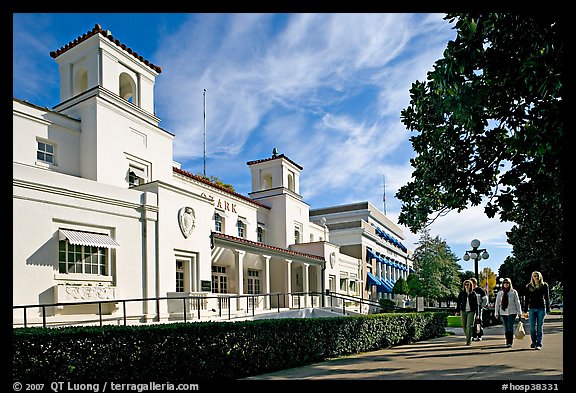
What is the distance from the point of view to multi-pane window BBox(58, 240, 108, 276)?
14953mm

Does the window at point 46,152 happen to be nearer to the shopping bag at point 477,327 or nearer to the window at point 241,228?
the window at point 241,228

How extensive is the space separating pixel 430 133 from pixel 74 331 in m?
7.25

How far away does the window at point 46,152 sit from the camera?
59.5 feet

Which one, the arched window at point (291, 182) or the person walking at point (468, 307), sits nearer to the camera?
the person walking at point (468, 307)

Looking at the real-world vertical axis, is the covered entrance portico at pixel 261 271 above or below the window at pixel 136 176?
below

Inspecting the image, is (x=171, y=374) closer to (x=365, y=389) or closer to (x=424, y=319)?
(x=365, y=389)

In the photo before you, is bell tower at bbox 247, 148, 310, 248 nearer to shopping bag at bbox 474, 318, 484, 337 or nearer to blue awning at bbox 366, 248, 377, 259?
blue awning at bbox 366, 248, 377, 259

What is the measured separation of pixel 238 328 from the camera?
8523mm

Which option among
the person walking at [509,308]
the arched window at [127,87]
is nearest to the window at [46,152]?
the arched window at [127,87]

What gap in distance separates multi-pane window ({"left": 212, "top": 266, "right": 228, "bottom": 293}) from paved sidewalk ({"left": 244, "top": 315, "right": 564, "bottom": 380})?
50.1ft

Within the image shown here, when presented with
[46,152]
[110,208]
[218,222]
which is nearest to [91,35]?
[46,152]

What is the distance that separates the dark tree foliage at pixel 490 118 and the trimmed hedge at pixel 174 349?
3.42 metres

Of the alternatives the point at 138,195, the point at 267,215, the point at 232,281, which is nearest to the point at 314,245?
the point at 267,215

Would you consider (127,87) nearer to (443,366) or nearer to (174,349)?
(174,349)
